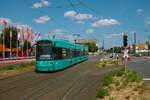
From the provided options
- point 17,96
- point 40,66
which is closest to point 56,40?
point 40,66

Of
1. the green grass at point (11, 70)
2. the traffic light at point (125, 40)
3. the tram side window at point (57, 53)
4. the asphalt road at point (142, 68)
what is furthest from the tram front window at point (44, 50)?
the asphalt road at point (142, 68)

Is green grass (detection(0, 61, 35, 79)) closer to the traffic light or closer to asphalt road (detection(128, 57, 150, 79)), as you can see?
the traffic light

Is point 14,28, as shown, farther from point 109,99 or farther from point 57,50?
point 109,99

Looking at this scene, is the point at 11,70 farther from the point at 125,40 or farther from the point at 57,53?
the point at 125,40

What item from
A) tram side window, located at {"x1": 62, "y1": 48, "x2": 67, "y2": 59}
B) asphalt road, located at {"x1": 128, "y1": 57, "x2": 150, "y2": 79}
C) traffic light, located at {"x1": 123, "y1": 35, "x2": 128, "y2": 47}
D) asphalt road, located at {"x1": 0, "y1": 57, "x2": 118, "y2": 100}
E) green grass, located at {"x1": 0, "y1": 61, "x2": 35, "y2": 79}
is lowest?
asphalt road, located at {"x1": 128, "y1": 57, "x2": 150, "y2": 79}

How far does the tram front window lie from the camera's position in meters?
28.6

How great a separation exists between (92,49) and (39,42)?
154 meters

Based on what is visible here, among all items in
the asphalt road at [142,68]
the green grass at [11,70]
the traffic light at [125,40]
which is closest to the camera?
the traffic light at [125,40]

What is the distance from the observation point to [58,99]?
1315 cm

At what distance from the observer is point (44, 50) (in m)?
28.7

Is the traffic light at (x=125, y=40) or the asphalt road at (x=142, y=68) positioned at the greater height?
the traffic light at (x=125, y=40)

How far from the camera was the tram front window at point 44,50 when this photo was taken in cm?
2864

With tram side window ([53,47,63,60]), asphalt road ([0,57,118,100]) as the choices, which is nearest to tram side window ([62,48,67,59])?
tram side window ([53,47,63,60])

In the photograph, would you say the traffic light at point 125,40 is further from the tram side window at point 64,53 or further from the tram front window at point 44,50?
the tram side window at point 64,53
